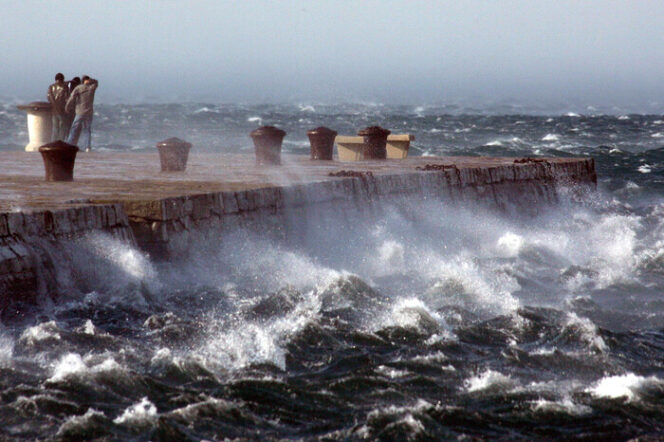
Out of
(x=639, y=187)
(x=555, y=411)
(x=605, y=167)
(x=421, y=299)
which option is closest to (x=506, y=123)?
(x=605, y=167)

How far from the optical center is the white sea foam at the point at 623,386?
6.64m

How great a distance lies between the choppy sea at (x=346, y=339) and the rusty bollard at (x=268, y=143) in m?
2.53

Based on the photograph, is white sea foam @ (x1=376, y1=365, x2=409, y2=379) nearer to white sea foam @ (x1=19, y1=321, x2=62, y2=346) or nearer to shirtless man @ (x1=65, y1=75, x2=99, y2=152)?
white sea foam @ (x1=19, y1=321, x2=62, y2=346)

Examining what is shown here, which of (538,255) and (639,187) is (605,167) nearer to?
(639,187)

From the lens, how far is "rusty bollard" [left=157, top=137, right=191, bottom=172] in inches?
512

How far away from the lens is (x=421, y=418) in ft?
20.2

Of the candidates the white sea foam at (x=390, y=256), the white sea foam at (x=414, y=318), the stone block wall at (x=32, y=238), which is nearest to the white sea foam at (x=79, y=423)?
the stone block wall at (x=32, y=238)

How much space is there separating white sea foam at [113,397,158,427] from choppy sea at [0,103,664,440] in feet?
0.05

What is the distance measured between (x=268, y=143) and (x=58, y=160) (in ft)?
13.5

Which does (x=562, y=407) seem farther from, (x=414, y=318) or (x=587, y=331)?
(x=414, y=318)

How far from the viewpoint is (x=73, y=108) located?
18.8 metres

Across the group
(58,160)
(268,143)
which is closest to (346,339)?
(58,160)

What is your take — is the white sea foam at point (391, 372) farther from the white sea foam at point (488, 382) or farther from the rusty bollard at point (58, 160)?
the rusty bollard at point (58, 160)

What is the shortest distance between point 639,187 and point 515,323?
16.4 meters
